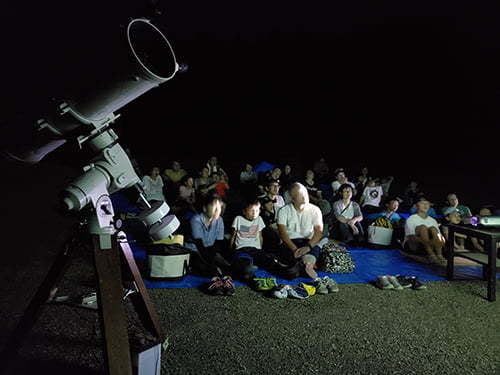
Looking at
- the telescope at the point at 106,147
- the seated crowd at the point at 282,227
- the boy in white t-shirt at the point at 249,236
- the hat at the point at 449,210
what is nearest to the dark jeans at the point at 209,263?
the seated crowd at the point at 282,227

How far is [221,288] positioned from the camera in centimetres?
439

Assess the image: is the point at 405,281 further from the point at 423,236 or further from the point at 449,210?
the point at 449,210

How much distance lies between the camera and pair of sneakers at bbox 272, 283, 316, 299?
4.34 meters

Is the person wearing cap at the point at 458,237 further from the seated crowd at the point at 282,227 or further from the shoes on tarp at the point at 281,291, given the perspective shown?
the shoes on tarp at the point at 281,291

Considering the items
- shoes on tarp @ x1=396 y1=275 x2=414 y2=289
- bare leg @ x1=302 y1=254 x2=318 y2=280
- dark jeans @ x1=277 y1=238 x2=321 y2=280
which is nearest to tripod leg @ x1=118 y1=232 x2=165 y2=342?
dark jeans @ x1=277 y1=238 x2=321 y2=280

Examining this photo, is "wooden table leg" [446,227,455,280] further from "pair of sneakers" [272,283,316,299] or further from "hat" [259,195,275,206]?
"hat" [259,195,275,206]

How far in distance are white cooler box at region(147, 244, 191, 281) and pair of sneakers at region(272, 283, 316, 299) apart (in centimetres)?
129

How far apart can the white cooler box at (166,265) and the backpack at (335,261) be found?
82.7 inches

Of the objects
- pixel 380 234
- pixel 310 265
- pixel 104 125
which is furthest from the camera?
pixel 380 234

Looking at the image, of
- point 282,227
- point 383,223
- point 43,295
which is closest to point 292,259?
point 282,227

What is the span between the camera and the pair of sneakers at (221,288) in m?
4.36

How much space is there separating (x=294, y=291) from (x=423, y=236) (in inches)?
128

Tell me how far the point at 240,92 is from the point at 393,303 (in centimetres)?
1960

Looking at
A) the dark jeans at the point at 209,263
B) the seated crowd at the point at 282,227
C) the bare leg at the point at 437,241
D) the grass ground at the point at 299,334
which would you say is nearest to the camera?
the grass ground at the point at 299,334
